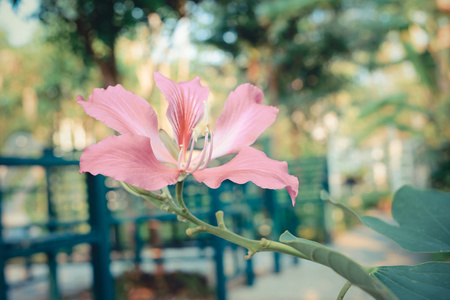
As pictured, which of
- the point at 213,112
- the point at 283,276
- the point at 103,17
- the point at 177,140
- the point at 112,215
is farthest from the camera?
the point at 213,112

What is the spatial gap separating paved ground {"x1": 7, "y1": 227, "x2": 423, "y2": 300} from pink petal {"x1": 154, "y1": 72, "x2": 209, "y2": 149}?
8.49 feet

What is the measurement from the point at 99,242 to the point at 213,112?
11996 mm

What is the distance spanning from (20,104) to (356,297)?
520 inches

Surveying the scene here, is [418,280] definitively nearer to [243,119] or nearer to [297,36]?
[243,119]

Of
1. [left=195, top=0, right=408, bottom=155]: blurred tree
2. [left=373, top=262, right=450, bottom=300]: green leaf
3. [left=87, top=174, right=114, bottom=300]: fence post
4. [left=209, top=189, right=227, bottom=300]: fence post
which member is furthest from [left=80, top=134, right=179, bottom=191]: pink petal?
[left=195, top=0, right=408, bottom=155]: blurred tree

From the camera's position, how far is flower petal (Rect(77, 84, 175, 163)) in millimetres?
207

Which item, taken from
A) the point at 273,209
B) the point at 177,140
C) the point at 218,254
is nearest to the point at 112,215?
the point at 218,254

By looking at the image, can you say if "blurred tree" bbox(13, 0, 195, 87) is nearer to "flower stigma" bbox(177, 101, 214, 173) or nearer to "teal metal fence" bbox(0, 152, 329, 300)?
"teal metal fence" bbox(0, 152, 329, 300)

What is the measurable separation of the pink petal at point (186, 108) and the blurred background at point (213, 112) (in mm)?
220

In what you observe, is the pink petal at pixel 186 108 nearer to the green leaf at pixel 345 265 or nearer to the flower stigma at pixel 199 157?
the flower stigma at pixel 199 157

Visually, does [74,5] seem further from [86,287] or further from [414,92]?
[414,92]

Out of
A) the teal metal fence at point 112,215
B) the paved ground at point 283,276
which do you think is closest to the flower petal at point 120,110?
the teal metal fence at point 112,215

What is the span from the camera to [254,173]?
22 cm

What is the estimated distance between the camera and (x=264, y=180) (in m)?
0.22
